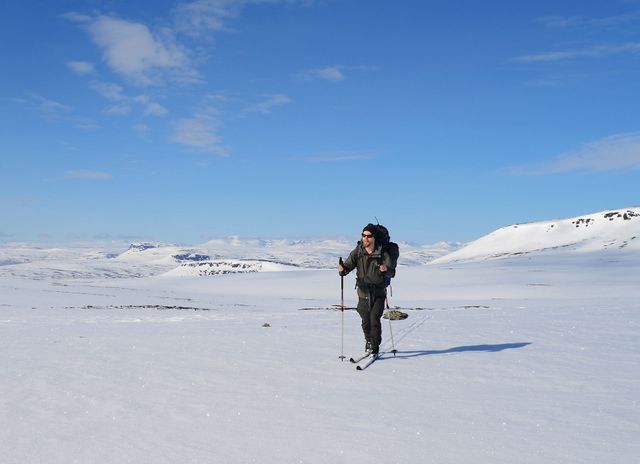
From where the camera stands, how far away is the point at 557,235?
15712cm

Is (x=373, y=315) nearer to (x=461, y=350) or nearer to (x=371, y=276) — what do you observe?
(x=371, y=276)

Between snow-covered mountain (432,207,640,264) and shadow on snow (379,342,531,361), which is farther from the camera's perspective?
snow-covered mountain (432,207,640,264)

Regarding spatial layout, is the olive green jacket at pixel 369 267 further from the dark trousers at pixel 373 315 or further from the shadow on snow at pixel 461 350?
the shadow on snow at pixel 461 350

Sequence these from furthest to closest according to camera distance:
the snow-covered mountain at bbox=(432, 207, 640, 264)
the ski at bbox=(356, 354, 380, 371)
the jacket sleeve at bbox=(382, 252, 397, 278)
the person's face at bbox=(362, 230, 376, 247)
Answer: the snow-covered mountain at bbox=(432, 207, 640, 264) < the person's face at bbox=(362, 230, 376, 247) < the jacket sleeve at bbox=(382, 252, 397, 278) < the ski at bbox=(356, 354, 380, 371)

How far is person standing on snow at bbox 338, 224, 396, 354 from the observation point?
1019cm

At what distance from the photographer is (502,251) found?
161 m

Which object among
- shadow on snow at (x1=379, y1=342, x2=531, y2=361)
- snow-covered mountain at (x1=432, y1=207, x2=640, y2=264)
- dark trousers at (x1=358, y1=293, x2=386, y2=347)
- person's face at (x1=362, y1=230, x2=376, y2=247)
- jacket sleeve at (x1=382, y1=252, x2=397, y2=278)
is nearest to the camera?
jacket sleeve at (x1=382, y1=252, x2=397, y2=278)

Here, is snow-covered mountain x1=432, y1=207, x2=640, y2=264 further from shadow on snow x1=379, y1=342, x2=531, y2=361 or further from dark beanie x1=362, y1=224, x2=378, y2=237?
dark beanie x1=362, y1=224, x2=378, y2=237

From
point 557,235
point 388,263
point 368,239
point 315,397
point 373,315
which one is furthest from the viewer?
point 557,235

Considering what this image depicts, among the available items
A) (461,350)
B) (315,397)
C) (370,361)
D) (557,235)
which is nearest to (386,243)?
(370,361)

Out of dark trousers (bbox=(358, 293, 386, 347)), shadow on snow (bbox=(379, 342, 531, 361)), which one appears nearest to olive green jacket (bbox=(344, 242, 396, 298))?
dark trousers (bbox=(358, 293, 386, 347))

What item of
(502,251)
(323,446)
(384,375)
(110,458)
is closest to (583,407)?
(384,375)

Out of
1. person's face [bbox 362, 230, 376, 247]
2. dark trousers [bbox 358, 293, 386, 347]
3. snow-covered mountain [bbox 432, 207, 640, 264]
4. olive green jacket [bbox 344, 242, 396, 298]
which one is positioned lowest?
dark trousers [bbox 358, 293, 386, 347]

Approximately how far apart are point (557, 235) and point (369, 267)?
163 meters
